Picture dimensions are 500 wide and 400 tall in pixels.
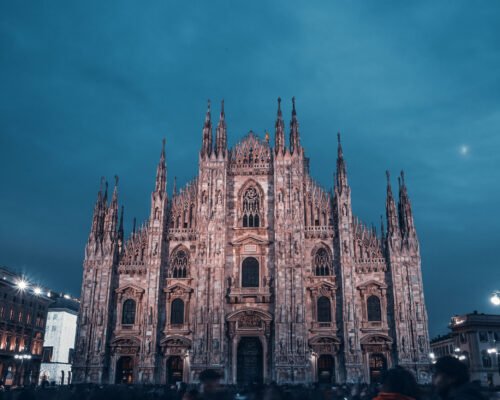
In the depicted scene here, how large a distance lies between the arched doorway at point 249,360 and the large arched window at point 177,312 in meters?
5.90

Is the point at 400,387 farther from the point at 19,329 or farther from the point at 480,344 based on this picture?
the point at 480,344

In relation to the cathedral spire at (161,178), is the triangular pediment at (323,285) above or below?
below

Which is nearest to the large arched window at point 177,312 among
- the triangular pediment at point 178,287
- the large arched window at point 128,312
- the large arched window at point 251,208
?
the triangular pediment at point 178,287

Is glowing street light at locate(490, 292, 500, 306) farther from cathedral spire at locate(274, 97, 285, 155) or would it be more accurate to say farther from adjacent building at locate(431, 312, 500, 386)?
adjacent building at locate(431, 312, 500, 386)

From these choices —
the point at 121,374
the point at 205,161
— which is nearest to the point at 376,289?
the point at 205,161

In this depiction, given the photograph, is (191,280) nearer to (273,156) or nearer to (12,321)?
(273,156)

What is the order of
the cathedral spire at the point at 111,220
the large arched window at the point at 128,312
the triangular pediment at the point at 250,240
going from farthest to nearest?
the cathedral spire at the point at 111,220 → the triangular pediment at the point at 250,240 → the large arched window at the point at 128,312

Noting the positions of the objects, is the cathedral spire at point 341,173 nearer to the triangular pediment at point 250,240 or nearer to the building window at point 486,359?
the triangular pediment at point 250,240

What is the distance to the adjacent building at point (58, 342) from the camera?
247 feet

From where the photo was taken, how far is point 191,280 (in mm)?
45281

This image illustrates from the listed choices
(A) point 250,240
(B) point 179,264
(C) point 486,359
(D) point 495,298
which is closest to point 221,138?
(A) point 250,240

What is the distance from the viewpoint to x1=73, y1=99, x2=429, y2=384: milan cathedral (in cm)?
4244

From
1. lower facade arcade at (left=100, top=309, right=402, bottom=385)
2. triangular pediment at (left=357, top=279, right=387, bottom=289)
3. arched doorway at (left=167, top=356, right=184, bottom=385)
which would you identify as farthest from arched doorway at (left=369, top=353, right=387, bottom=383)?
arched doorway at (left=167, top=356, right=184, bottom=385)

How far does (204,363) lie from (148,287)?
8.47 meters
